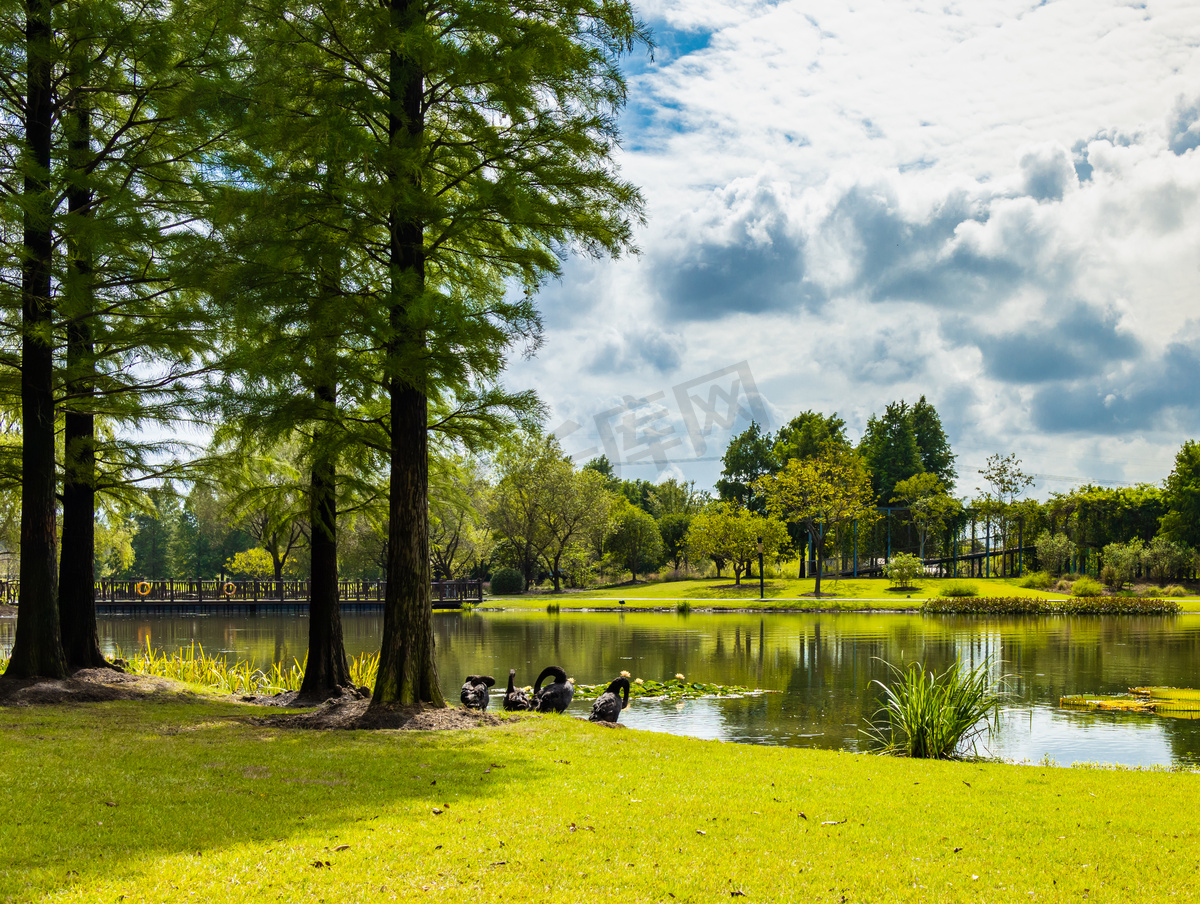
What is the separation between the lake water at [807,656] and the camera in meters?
13.1

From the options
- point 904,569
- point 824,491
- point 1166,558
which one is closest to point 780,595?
point 824,491

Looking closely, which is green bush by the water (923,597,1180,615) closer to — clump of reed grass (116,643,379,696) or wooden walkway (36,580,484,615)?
wooden walkway (36,580,484,615)

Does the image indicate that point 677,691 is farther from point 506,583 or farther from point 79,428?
point 506,583

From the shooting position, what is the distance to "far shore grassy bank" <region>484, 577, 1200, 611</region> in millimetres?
42750

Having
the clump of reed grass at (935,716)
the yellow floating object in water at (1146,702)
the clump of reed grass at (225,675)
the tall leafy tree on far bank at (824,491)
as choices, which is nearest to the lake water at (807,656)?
the yellow floating object in water at (1146,702)

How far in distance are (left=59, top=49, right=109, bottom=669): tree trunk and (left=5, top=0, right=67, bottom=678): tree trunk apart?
366 millimetres

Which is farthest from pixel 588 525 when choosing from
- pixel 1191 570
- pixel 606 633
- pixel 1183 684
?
pixel 1183 684

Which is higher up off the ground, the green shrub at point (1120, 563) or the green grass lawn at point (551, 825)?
the green grass lawn at point (551, 825)

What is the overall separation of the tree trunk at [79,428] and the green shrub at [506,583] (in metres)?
A: 43.0

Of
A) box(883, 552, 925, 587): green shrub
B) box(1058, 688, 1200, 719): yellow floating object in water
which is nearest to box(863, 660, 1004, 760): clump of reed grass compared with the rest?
box(1058, 688, 1200, 719): yellow floating object in water

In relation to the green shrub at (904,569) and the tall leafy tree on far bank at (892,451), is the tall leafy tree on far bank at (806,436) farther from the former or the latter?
the green shrub at (904,569)

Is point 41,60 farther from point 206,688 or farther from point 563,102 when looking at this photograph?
point 206,688

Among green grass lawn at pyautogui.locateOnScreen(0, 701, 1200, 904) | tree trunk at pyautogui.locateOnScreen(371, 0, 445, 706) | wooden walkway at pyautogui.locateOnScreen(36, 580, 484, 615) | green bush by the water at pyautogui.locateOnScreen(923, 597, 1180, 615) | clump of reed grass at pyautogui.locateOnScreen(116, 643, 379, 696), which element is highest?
tree trunk at pyautogui.locateOnScreen(371, 0, 445, 706)

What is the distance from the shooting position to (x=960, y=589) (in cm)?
4388
